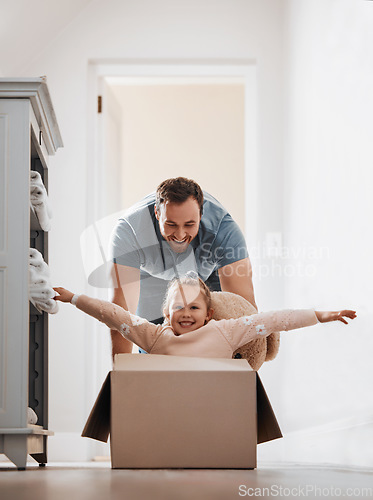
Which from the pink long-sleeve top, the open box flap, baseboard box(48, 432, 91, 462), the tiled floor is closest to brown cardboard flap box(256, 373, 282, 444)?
the open box flap

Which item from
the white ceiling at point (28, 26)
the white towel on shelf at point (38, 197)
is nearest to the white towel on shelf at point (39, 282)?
the white towel on shelf at point (38, 197)

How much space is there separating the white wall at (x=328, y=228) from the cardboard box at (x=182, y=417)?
0.56 meters

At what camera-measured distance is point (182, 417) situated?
158cm

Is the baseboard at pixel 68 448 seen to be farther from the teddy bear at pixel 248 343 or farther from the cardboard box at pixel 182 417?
the cardboard box at pixel 182 417

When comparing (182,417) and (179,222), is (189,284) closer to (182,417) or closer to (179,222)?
(179,222)

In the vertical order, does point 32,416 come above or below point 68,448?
above

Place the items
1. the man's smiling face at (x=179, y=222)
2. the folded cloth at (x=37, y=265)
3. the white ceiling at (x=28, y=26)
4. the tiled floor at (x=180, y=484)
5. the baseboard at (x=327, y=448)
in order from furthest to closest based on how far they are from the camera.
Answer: the white ceiling at (x=28, y=26)
the man's smiling face at (x=179, y=222)
the baseboard at (x=327, y=448)
the folded cloth at (x=37, y=265)
the tiled floor at (x=180, y=484)

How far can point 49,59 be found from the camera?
120 inches

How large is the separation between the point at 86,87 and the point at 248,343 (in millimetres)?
1496

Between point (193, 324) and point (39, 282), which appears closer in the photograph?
point (39, 282)

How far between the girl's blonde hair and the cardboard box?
0.48 meters

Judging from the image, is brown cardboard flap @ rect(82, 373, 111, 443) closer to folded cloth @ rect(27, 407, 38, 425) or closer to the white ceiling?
folded cloth @ rect(27, 407, 38, 425)

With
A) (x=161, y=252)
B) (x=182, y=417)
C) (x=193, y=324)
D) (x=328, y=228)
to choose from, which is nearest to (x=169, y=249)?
(x=161, y=252)

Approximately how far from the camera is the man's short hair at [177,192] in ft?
7.68
